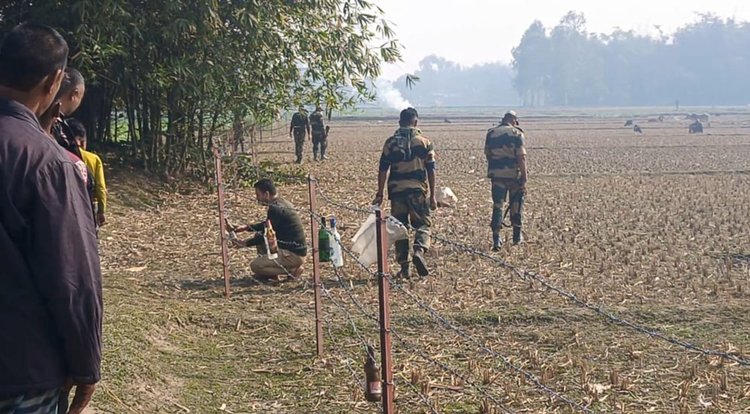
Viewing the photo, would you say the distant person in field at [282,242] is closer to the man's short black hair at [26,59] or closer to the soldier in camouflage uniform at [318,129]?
the man's short black hair at [26,59]

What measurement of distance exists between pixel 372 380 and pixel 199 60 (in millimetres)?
10688

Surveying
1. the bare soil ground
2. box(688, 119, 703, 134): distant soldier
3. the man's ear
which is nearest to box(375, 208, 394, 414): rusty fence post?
the bare soil ground

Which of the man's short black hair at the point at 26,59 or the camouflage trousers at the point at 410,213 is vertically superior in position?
the man's short black hair at the point at 26,59

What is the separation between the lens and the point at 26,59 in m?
2.80

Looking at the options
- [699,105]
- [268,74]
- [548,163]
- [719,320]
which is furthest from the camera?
[699,105]

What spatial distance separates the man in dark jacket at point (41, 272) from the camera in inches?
103

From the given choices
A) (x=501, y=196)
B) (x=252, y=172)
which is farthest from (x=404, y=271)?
(x=252, y=172)

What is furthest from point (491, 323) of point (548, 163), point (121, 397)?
point (548, 163)

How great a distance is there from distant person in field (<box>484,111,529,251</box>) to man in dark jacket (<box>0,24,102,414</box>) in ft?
27.7

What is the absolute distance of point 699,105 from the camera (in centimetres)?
12875

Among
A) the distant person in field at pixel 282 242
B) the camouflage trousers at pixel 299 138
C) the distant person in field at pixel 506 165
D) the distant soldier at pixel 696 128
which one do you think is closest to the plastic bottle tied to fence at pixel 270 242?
the distant person in field at pixel 282 242

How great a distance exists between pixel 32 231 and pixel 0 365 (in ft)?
1.34

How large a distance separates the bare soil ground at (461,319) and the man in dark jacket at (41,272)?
250 cm

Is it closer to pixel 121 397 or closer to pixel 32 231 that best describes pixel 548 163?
pixel 121 397
